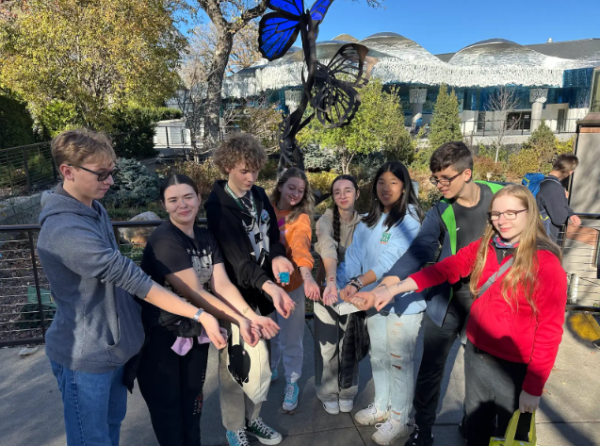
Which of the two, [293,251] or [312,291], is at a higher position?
[293,251]

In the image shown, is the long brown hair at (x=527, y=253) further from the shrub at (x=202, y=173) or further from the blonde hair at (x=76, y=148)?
the shrub at (x=202, y=173)

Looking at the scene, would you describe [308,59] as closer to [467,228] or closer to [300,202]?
[300,202]

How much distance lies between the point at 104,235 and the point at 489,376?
202 cm

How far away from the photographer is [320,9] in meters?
4.10

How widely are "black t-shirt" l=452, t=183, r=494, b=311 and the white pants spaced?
109 centimetres

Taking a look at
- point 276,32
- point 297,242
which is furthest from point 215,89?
point 297,242

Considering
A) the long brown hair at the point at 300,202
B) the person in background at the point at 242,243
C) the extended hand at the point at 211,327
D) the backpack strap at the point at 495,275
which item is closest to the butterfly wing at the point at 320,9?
the long brown hair at the point at 300,202

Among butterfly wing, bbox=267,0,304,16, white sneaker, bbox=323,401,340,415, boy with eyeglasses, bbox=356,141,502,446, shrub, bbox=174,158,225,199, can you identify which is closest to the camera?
boy with eyeglasses, bbox=356,141,502,446

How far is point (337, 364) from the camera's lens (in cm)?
287

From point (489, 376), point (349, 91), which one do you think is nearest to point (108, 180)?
point (489, 376)

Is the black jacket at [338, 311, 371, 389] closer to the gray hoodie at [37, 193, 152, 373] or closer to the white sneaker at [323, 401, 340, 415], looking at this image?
the white sneaker at [323, 401, 340, 415]

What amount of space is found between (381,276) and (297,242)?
0.64 meters

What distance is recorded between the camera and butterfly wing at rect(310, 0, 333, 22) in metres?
4.10

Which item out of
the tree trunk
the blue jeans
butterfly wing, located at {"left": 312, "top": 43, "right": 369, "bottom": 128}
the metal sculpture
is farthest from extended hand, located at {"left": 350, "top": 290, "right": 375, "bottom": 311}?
the tree trunk
